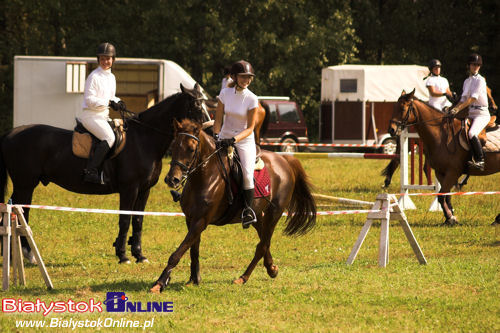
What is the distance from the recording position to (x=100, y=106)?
11.5m

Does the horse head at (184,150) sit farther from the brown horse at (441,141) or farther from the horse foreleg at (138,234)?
the brown horse at (441,141)

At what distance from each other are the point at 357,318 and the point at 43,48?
36.8m

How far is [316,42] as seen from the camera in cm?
4138

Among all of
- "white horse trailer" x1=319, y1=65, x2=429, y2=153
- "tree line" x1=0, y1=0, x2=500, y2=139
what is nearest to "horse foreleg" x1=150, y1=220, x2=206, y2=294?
"white horse trailer" x1=319, y1=65, x2=429, y2=153

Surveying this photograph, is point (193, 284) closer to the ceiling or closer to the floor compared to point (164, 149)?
closer to the floor

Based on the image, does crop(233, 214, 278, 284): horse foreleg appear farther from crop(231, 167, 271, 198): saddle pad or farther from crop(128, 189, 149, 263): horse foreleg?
crop(128, 189, 149, 263): horse foreleg

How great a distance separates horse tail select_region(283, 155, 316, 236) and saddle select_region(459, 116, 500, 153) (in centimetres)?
604

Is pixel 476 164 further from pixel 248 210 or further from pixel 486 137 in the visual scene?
pixel 248 210

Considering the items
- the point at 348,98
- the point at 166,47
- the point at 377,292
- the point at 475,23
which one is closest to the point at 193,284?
the point at 377,292

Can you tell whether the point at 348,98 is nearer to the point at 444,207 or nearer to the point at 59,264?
the point at 444,207

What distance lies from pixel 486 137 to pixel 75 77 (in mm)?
18594

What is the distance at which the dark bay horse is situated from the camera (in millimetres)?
11602

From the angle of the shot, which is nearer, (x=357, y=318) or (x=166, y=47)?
(x=357, y=318)

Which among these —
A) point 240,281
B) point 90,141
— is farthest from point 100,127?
point 240,281
